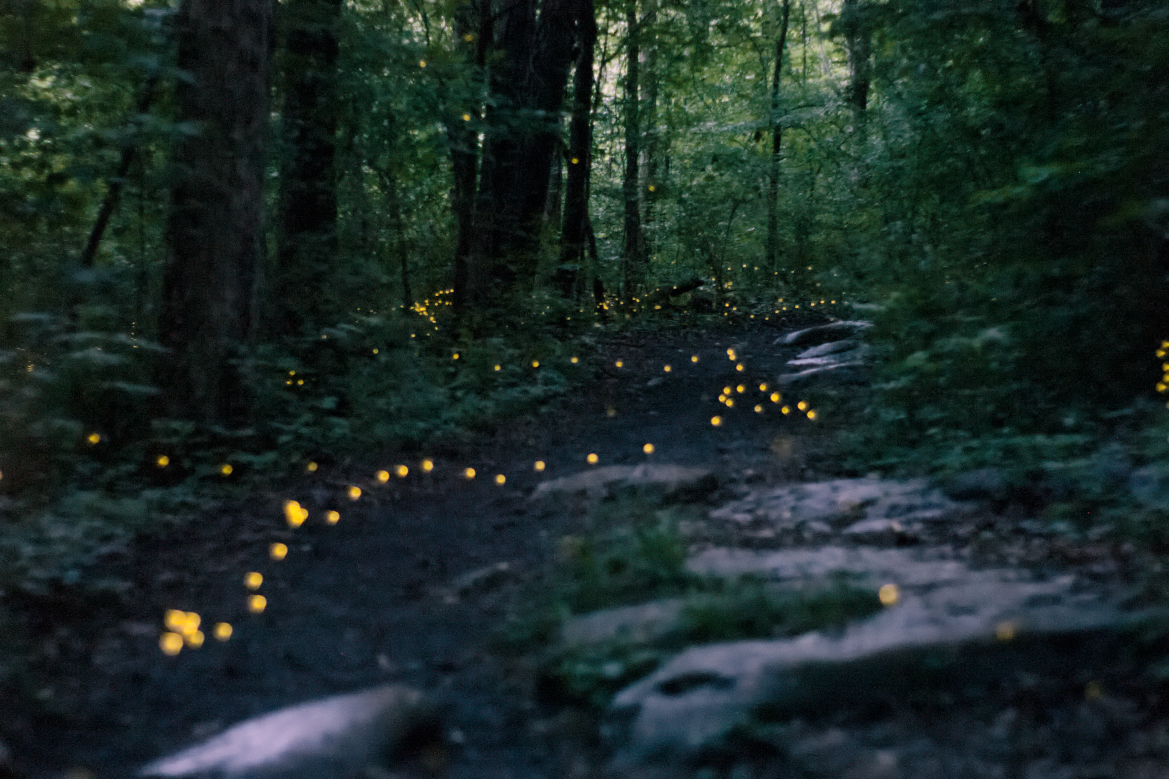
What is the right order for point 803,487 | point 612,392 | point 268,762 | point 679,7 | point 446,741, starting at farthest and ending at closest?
point 679,7 < point 612,392 < point 803,487 < point 446,741 < point 268,762

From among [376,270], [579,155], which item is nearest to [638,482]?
[376,270]

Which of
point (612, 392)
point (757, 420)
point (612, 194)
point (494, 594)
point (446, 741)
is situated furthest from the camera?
point (612, 194)

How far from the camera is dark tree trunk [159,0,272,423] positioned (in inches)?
258

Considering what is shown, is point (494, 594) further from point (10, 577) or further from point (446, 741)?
point (10, 577)

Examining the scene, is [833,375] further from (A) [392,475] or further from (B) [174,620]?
(B) [174,620]

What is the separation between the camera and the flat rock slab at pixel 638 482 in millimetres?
6051

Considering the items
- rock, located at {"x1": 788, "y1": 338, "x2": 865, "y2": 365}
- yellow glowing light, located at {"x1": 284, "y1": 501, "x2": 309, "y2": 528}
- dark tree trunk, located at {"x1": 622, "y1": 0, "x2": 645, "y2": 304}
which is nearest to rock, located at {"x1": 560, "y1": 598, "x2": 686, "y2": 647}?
yellow glowing light, located at {"x1": 284, "y1": 501, "x2": 309, "y2": 528}

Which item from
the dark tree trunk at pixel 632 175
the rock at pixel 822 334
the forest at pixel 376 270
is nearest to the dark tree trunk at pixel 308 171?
the forest at pixel 376 270

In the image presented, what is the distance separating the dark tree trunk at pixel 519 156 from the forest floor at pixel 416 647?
436 cm

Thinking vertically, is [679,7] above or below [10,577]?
above

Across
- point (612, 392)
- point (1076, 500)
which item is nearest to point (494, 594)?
point (1076, 500)

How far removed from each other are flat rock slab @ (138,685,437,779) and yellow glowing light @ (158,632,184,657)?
79 cm

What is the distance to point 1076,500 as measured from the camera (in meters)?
4.84

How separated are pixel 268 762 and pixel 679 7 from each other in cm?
1505
